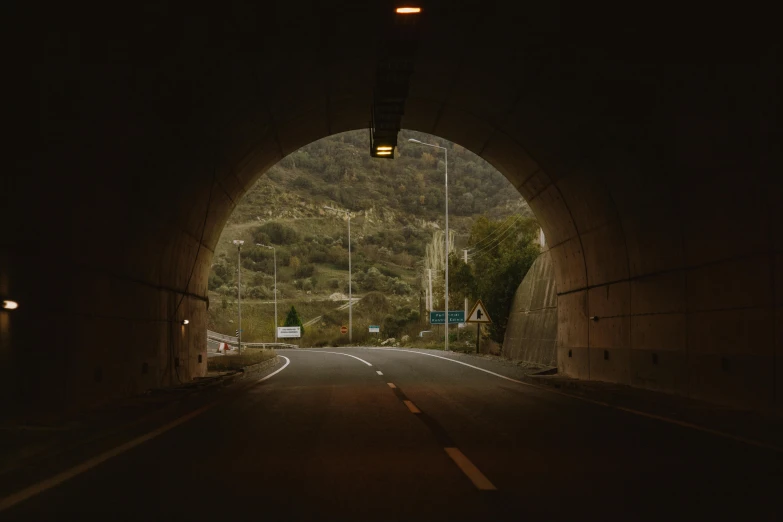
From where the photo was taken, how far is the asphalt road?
6207mm

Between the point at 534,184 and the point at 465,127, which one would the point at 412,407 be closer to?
the point at 465,127

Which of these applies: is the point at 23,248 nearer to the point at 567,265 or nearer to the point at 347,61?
the point at 347,61

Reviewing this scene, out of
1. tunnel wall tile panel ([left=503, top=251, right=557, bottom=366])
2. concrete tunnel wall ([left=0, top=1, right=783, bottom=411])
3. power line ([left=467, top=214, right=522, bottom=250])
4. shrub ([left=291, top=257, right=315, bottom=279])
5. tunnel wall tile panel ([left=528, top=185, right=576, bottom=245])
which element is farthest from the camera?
shrub ([left=291, top=257, right=315, bottom=279])

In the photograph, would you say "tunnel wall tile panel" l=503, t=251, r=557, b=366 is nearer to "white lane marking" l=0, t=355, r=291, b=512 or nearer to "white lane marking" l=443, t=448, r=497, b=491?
"white lane marking" l=0, t=355, r=291, b=512

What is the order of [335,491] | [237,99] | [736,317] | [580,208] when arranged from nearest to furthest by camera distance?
[335,491] < [736,317] < [237,99] < [580,208]

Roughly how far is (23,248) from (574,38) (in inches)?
361

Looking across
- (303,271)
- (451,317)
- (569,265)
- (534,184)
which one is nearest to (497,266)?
(451,317)

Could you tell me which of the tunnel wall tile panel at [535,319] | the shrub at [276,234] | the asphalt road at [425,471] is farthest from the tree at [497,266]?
the shrub at [276,234]

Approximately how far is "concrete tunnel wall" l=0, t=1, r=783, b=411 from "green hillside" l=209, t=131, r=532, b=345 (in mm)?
55885

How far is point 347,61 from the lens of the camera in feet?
51.9

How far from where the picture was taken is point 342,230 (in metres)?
138

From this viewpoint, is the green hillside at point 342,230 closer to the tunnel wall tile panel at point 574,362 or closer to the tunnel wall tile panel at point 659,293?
the tunnel wall tile panel at point 574,362

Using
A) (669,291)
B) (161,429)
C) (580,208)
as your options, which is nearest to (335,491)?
(161,429)

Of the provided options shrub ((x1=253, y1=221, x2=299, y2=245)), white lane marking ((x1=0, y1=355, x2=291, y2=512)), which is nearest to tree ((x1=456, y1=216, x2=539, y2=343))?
white lane marking ((x1=0, y1=355, x2=291, y2=512))
